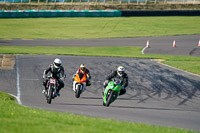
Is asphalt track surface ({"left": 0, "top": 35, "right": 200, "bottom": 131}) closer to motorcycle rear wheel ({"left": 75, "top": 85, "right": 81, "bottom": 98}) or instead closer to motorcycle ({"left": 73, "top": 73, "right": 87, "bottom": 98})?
motorcycle rear wheel ({"left": 75, "top": 85, "right": 81, "bottom": 98})

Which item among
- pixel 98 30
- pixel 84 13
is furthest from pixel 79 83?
pixel 84 13

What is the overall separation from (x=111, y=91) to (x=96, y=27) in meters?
39.9

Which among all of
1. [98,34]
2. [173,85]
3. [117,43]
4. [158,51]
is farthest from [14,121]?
[98,34]

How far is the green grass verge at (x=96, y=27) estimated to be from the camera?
50281 mm

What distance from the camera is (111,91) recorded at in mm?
16422

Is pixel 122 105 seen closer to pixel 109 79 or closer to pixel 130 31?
pixel 109 79

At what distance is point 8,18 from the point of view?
5819cm

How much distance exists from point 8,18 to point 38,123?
49800 mm

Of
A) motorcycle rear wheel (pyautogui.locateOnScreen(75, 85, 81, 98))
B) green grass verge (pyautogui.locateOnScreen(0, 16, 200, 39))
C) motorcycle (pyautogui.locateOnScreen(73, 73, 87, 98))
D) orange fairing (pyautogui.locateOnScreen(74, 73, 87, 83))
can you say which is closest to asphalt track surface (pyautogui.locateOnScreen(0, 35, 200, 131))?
motorcycle rear wheel (pyautogui.locateOnScreen(75, 85, 81, 98))

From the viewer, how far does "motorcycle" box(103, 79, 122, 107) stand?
53.8 feet

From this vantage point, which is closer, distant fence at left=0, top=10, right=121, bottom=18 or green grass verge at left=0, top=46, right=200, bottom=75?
green grass verge at left=0, top=46, right=200, bottom=75

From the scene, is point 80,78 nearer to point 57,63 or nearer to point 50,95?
point 57,63

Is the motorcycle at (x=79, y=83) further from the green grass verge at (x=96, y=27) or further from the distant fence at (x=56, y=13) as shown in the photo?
the distant fence at (x=56, y=13)

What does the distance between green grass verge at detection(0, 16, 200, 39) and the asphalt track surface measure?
62.0 feet
